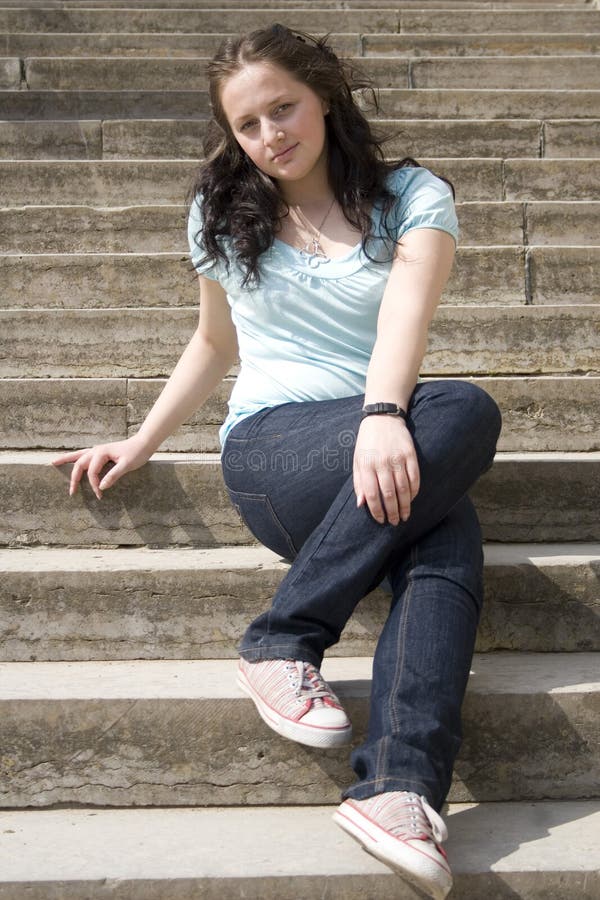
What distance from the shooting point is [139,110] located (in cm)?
510

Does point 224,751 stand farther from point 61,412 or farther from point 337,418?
point 61,412

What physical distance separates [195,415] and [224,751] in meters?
1.13

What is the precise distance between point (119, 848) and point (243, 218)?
123cm

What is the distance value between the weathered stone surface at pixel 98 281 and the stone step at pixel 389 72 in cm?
220

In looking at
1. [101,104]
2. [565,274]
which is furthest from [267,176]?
[101,104]

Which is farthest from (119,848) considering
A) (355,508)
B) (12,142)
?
(12,142)

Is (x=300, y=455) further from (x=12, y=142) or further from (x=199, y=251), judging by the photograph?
(x=12, y=142)

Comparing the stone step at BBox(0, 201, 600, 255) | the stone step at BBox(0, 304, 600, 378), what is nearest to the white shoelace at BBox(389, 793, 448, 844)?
the stone step at BBox(0, 304, 600, 378)

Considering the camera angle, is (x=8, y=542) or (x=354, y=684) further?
(x=8, y=542)

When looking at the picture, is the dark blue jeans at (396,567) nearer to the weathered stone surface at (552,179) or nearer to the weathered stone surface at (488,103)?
the weathered stone surface at (552,179)

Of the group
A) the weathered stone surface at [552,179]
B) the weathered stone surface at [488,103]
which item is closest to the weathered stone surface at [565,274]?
the weathered stone surface at [552,179]

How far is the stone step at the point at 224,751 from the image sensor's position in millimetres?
2037

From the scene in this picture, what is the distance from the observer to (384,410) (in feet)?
6.24

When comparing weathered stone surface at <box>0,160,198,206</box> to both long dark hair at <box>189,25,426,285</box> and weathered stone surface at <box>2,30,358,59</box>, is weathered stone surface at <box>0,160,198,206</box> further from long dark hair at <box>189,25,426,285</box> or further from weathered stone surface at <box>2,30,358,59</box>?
long dark hair at <box>189,25,426,285</box>
